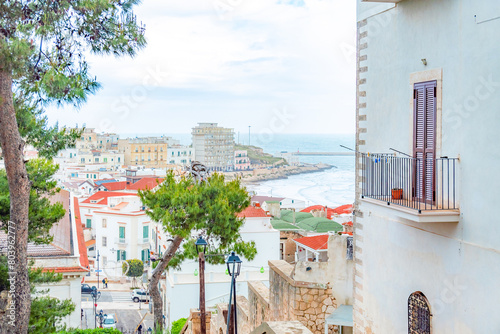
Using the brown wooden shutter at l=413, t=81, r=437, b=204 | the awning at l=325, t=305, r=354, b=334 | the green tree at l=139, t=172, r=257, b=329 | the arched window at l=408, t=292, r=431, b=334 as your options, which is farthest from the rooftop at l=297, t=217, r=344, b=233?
the brown wooden shutter at l=413, t=81, r=437, b=204

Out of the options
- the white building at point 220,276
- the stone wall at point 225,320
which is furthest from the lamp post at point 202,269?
the white building at point 220,276

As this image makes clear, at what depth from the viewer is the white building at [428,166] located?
5727mm

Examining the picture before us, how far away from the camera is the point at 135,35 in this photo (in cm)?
930

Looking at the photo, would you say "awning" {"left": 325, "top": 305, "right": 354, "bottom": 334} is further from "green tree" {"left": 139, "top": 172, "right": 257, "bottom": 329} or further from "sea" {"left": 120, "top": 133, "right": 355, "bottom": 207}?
"sea" {"left": 120, "top": 133, "right": 355, "bottom": 207}

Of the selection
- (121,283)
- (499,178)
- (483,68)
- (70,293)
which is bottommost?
(121,283)

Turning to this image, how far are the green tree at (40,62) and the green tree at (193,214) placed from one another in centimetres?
667

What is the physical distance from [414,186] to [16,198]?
6.14 metres

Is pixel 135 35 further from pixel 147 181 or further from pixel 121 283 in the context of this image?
pixel 147 181

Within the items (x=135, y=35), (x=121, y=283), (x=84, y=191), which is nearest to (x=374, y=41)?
(x=135, y=35)

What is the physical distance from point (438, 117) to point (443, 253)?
1.54m

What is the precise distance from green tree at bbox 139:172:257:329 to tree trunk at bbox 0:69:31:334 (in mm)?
6457

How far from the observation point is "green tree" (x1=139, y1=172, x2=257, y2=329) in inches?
634

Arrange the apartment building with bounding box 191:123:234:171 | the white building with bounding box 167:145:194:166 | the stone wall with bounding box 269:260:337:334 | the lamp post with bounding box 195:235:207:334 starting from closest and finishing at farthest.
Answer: the lamp post with bounding box 195:235:207:334 → the stone wall with bounding box 269:260:337:334 → the apartment building with bounding box 191:123:234:171 → the white building with bounding box 167:145:194:166

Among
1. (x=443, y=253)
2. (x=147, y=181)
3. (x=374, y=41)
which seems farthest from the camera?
(x=147, y=181)
